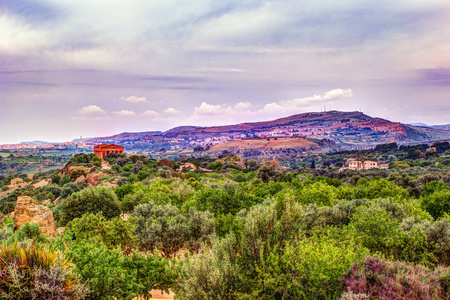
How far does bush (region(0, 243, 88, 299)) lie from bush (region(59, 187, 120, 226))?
752 inches

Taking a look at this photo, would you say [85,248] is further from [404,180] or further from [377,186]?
[404,180]

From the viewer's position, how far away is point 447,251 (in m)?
14.6

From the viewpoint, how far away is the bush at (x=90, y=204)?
27672 mm

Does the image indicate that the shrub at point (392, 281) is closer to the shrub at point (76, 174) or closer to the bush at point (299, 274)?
the bush at point (299, 274)

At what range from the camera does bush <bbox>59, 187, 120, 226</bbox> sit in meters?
27.7

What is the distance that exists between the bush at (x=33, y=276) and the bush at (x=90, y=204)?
1910 centimetres

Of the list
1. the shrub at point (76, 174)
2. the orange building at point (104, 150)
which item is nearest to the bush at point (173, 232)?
the shrub at point (76, 174)

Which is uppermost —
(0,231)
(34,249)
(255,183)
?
(34,249)

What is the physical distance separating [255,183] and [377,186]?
2108 centimetres

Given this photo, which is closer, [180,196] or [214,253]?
[214,253]

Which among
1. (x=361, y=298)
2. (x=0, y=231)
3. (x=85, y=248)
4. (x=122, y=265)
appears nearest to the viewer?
(x=361, y=298)

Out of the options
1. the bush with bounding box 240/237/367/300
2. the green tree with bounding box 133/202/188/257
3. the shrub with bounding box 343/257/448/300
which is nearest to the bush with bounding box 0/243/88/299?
the bush with bounding box 240/237/367/300

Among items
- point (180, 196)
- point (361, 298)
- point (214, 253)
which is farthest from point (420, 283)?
point (180, 196)

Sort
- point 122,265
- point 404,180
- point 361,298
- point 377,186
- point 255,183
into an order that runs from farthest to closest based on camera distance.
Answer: point 255,183 → point 404,180 → point 377,186 → point 122,265 → point 361,298
